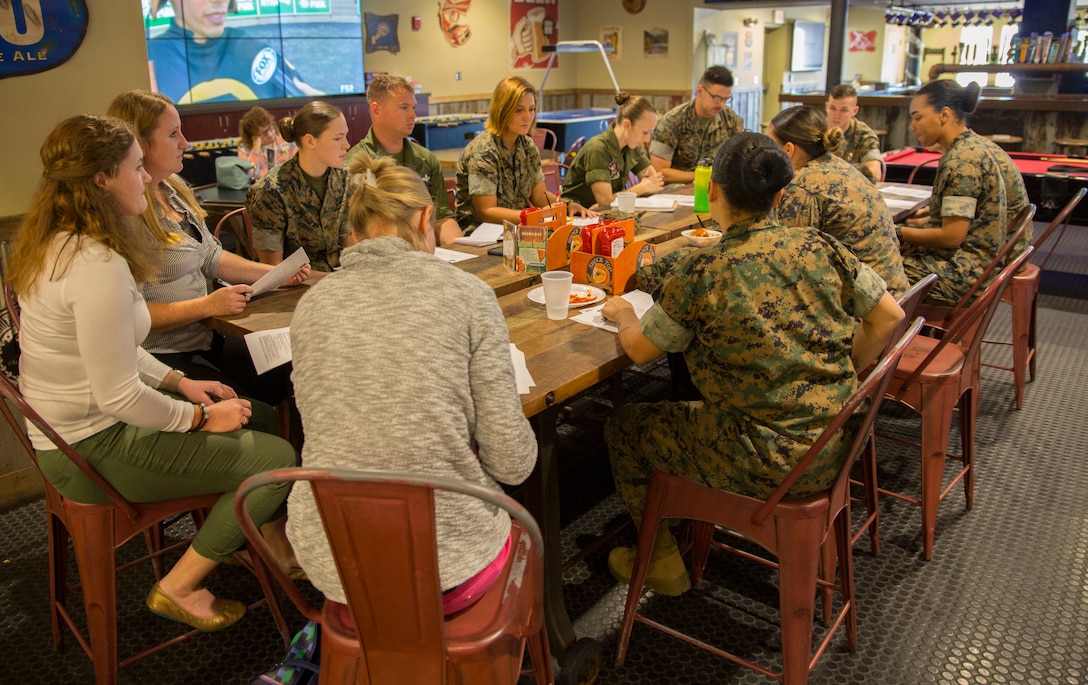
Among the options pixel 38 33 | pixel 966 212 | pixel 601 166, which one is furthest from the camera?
pixel 601 166

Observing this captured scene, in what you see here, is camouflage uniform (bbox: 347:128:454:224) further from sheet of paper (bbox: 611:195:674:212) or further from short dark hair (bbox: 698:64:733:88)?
short dark hair (bbox: 698:64:733:88)

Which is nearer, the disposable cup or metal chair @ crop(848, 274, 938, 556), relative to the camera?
metal chair @ crop(848, 274, 938, 556)

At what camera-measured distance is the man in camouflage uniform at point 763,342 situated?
1.75m

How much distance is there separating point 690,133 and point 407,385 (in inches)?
145

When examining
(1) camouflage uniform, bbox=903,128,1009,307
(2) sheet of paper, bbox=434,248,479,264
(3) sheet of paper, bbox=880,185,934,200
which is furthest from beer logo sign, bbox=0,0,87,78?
(3) sheet of paper, bbox=880,185,934,200

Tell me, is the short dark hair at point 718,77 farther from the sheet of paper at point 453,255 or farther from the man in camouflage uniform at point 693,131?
the sheet of paper at point 453,255

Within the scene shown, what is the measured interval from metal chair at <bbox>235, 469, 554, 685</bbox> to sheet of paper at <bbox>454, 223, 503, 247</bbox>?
170 cm

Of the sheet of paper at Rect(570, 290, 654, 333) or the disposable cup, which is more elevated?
the disposable cup

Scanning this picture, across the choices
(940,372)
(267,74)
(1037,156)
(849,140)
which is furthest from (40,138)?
(1037,156)

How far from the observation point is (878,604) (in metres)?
2.32

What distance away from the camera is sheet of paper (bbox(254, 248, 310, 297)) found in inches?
91.6

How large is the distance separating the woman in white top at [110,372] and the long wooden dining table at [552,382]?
0.39 metres

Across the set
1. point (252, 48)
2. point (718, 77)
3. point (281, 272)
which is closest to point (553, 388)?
point (281, 272)

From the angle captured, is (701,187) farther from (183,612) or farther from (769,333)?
(183,612)
